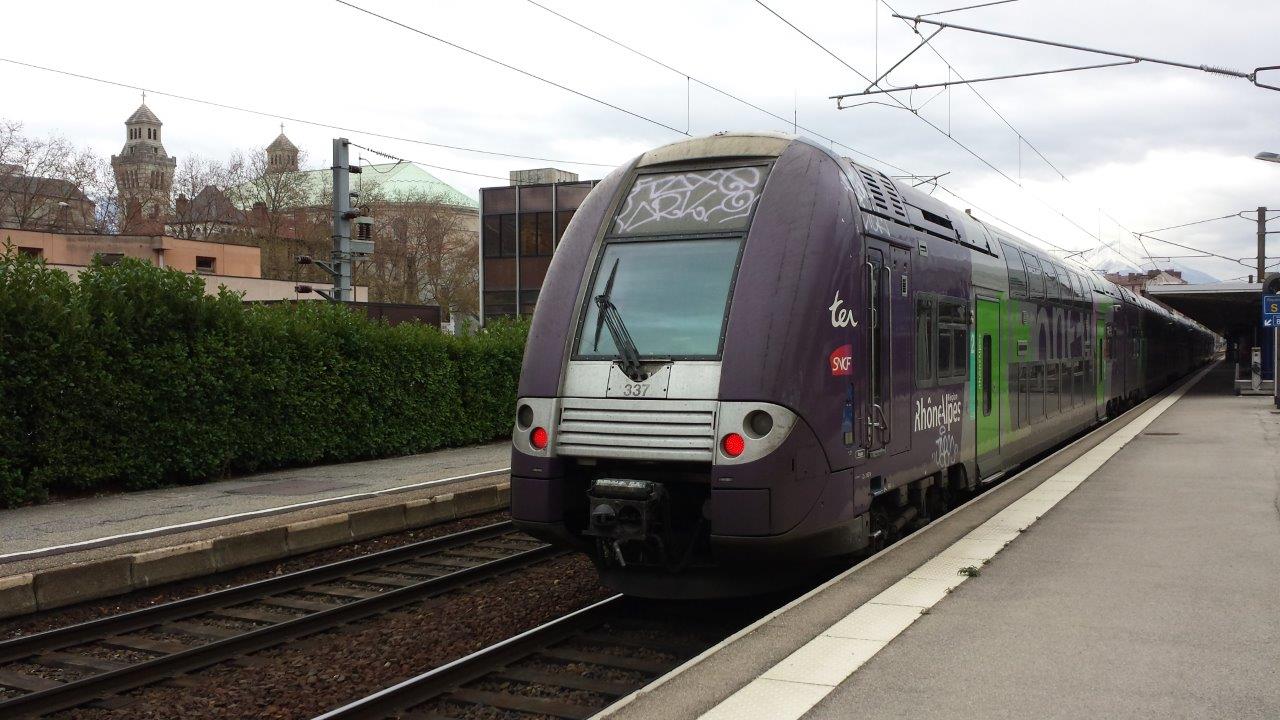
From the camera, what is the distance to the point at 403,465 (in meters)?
15.9

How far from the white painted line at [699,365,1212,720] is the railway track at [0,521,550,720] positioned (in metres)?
3.67

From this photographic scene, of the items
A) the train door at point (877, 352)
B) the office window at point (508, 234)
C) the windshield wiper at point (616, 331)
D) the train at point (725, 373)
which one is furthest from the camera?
the office window at point (508, 234)

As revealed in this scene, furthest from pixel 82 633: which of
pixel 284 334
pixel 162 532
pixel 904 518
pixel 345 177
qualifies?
pixel 345 177

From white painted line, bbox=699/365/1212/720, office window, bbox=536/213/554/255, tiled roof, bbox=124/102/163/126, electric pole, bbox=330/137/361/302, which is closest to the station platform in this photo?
white painted line, bbox=699/365/1212/720

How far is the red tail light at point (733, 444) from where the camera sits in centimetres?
629

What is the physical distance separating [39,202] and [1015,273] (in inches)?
2282

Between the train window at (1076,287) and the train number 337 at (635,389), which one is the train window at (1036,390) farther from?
the train number 337 at (635,389)

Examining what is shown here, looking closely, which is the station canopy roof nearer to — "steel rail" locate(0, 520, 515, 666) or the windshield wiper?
"steel rail" locate(0, 520, 515, 666)

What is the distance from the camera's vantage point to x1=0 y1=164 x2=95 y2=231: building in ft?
179

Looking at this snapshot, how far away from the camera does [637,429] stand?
21.7 ft

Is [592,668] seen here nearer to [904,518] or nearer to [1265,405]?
[904,518]

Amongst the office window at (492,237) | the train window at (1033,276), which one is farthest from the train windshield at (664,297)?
the office window at (492,237)

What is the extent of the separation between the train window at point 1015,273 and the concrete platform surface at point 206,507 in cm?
663

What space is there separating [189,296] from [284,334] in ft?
5.35
